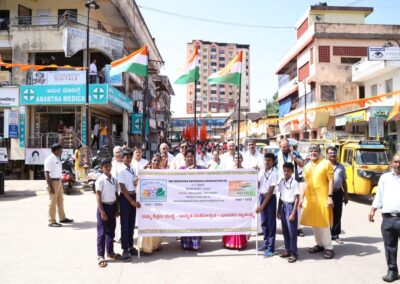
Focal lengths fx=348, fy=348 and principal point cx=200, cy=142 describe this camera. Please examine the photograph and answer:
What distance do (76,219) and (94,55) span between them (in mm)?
18432

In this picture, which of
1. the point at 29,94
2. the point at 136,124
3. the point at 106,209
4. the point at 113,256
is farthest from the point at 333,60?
the point at 113,256

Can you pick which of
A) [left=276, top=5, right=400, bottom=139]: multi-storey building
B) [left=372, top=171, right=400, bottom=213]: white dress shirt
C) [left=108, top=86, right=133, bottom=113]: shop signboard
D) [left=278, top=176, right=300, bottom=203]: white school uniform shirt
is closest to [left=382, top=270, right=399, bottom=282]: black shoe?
[left=372, top=171, right=400, bottom=213]: white dress shirt

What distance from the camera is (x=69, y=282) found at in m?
4.73

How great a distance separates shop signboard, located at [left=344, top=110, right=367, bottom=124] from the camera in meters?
21.1

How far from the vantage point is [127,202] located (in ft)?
19.4

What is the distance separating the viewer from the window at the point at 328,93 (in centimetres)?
2881

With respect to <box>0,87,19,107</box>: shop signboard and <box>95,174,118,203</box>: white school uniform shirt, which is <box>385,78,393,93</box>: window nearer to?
<box>95,174,118,203</box>: white school uniform shirt

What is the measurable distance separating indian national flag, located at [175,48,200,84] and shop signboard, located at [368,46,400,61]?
14538mm

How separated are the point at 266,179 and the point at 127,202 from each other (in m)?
2.44

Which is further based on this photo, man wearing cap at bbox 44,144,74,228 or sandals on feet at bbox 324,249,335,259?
man wearing cap at bbox 44,144,74,228

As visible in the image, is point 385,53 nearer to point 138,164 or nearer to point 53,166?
point 138,164

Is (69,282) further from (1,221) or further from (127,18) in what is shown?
(127,18)

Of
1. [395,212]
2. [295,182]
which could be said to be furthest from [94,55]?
[395,212]

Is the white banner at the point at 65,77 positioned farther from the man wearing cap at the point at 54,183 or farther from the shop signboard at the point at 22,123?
the man wearing cap at the point at 54,183
